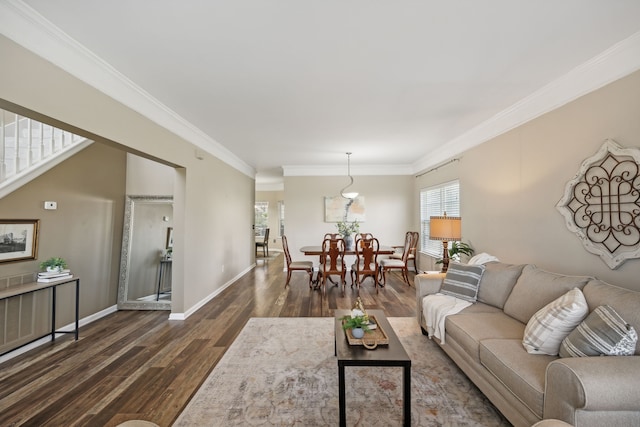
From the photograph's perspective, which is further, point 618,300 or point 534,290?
point 534,290

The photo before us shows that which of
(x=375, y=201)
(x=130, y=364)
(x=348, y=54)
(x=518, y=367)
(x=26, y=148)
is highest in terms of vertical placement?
(x=348, y=54)

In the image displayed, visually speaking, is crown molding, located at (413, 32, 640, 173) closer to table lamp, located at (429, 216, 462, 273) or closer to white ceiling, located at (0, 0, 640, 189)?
white ceiling, located at (0, 0, 640, 189)

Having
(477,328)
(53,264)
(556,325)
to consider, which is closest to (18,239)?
(53,264)

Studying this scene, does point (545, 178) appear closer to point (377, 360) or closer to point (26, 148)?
point (377, 360)

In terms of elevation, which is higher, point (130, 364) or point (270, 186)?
point (270, 186)

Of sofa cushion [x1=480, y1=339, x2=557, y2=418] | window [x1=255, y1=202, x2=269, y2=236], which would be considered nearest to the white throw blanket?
sofa cushion [x1=480, y1=339, x2=557, y2=418]

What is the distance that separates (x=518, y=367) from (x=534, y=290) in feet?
3.02

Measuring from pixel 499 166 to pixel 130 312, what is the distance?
5366 millimetres

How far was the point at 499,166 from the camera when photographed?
138 inches

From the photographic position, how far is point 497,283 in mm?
2688

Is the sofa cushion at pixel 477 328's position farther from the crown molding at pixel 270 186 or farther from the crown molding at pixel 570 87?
the crown molding at pixel 270 186

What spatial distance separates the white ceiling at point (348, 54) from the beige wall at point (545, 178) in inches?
7.4

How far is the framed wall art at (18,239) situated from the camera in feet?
8.63

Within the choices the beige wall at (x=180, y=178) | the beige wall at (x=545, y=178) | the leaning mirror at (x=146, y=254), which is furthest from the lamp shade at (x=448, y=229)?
the leaning mirror at (x=146, y=254)
